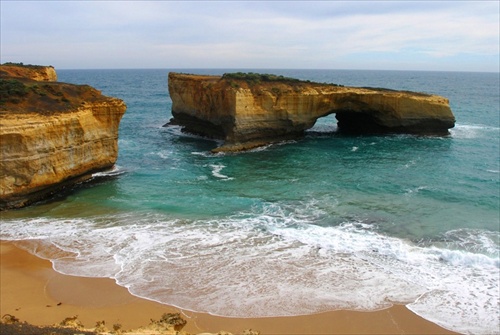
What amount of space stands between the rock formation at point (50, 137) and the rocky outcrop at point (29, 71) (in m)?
8.32

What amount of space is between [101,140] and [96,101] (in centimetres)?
221

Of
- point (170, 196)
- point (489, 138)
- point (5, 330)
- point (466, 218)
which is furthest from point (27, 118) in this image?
point (489, 138)

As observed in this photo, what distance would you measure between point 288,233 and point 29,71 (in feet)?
87.4

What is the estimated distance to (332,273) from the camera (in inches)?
544

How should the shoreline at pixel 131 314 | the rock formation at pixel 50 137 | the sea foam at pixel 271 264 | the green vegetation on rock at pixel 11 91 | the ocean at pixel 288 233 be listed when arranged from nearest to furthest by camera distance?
the shoreline at pixel 131 314 < the sea foam at pixel 271 264 < the ocean at pixel 288 233 < the rock formation at pixel 50 137 < the green vegetation on rock at pixel 11 91

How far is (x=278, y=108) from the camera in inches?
1315

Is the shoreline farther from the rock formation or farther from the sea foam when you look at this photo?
the rock formation

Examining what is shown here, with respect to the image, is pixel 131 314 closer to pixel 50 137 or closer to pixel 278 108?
pixel 50 137

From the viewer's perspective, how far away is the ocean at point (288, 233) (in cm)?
1262

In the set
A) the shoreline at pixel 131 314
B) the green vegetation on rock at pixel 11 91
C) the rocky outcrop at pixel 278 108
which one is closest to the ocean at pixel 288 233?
the shoreline at pixel 131 314

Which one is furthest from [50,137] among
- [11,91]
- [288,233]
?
[288,233]

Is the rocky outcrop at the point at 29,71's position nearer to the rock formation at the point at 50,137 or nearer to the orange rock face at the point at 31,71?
the orange rock face at the point at 31,71

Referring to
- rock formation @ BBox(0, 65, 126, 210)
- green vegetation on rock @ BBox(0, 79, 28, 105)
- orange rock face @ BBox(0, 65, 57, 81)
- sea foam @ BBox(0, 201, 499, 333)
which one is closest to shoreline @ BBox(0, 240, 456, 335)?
sea foam @ BBox(0, 201, 499, 333)

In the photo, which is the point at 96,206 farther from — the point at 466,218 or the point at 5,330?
the point at 466,218
